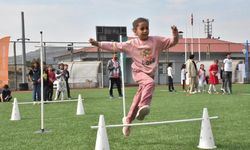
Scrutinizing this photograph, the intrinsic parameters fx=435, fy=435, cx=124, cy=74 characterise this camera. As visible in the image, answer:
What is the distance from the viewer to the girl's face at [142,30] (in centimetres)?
693

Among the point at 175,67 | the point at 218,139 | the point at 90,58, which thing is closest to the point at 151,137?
the point at 218,139

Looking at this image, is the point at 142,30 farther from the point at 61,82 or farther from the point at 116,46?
the point at 61,82

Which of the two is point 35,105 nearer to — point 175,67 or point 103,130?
point 103,130

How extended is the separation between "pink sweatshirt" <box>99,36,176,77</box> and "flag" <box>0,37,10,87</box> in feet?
58.9

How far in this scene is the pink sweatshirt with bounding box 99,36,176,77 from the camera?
709 cm

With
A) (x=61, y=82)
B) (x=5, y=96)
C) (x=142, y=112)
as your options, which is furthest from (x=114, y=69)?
(x=142, y=112)

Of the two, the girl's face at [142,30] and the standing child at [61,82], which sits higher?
the girl's face at [142,30]

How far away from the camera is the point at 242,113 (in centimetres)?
1228

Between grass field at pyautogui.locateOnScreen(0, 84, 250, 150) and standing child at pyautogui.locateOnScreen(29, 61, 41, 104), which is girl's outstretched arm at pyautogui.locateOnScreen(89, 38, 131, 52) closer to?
grass field at pyautogui.locateOnScreen(0, 84, 250, 150)

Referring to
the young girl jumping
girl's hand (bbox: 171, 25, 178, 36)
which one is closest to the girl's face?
the young girl jumping

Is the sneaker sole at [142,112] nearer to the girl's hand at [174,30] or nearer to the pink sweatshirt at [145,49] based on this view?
the pink sweatshirt at [145,49]

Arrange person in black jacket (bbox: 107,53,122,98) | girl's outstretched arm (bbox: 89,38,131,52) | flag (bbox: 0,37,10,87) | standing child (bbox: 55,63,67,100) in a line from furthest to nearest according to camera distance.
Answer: flag (bbox: 0,37,10,87)
standing child (bbox: 55,63,67,100)
person in black jacket (bbox: 107,53,122,98)
girl's outstretched arm (bbox: 89,38,131,52)

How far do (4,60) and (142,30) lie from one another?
1969 cm

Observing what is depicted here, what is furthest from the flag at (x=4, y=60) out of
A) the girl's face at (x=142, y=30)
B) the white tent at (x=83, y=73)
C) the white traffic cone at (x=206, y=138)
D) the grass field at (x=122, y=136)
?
the white traffic cone at (x=206, y=138)
